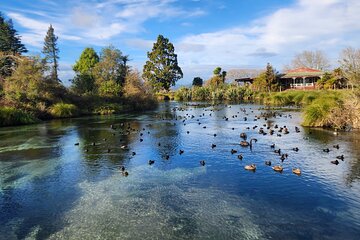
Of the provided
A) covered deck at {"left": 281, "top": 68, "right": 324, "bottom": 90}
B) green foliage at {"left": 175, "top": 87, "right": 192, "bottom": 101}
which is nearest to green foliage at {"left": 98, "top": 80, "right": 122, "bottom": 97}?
green foliage at {"left": 175, "top": 87, "right": 192, "bottom": 101}

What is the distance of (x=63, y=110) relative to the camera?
49031 mm

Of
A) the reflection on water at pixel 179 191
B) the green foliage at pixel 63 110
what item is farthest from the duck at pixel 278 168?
the green foliage at pixel 63 110

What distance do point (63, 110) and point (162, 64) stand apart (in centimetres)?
6773

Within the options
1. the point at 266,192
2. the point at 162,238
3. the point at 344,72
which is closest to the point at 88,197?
the point at 162,238

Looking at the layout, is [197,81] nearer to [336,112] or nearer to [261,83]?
[261,83]

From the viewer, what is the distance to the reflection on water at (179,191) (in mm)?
11586

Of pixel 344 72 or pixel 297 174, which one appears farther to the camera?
pixel 344 72

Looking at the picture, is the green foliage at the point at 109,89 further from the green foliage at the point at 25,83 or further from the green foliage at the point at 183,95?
the green foliage at the point at 183,95

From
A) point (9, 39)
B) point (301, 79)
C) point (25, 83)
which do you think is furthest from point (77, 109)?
point (301, 79)

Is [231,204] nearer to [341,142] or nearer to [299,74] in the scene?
[341,142]

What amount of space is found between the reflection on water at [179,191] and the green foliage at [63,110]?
833 inches

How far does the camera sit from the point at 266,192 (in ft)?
49.2

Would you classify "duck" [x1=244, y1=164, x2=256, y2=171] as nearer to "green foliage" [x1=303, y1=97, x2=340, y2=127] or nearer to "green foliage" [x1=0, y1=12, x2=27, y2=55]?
"green foliage" [x1=303, y1=97, x2=340, y2=127]

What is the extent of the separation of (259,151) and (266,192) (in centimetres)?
816
